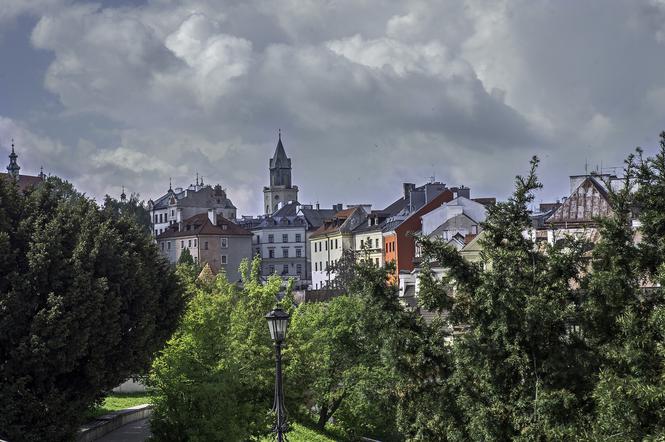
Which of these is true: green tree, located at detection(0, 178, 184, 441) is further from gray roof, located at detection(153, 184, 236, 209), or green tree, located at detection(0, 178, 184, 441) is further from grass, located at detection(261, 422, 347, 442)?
gray roof, located at detection(153, 184, 236, 209)

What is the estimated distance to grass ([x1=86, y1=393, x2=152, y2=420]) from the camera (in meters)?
45.5

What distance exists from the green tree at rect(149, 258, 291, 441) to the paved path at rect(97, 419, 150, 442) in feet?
13.4

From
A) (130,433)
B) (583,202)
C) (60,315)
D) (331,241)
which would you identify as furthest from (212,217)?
(60,315)

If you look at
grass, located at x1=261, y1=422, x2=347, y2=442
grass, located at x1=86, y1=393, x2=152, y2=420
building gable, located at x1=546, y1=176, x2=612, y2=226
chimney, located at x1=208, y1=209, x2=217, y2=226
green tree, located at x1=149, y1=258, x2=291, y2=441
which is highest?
chimney, located at x1=208, y1=209, x2=217, y2=226

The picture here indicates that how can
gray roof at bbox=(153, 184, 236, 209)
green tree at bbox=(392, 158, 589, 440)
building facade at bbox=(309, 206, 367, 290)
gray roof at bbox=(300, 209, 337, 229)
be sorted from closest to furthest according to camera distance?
green tree at bbox=(392, 158, 589, 440)
building facade at bbox=(309, 206, 367, 290)
gray roof at bbox=(300, 209, 337, 229)
gray roof at bbox=(153, 184, 236, 209)

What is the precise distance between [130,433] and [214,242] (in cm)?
9575

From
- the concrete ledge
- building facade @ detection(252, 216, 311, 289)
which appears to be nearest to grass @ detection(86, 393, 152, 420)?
the concrete ledge

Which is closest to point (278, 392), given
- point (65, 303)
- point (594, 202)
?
point (65, 303)

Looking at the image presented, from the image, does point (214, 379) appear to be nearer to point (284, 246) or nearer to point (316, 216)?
point (284, 246)

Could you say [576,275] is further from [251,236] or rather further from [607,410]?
[251,236]

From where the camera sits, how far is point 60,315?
30703mm

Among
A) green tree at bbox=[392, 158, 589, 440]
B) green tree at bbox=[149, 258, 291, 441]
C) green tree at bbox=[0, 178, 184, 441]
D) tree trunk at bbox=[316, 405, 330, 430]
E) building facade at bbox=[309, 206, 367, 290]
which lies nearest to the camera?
green tree at bbox=[392, 158, 589, 440]

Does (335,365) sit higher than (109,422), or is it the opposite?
(335,365)

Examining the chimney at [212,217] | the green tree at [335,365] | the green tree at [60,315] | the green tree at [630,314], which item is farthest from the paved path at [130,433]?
the chimney at [212,217]
